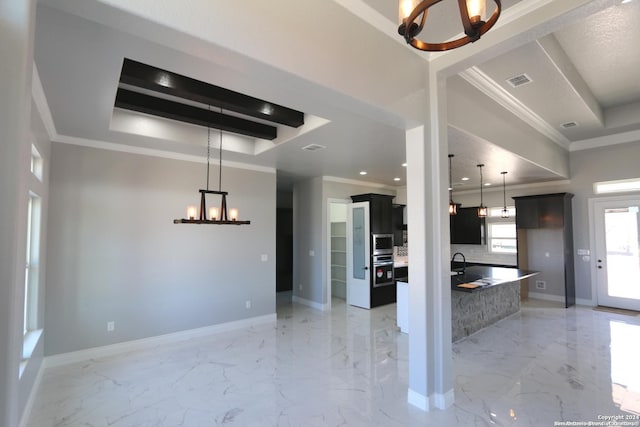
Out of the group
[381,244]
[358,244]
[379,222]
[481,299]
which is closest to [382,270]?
[381,244]

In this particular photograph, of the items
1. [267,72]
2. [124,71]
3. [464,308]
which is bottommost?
[464,308]

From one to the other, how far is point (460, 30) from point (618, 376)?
154 inches

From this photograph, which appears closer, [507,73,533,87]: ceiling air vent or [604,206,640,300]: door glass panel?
[507,73,533,87]: ceiling air vent

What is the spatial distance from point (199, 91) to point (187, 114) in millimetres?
715

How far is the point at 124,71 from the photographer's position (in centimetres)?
252

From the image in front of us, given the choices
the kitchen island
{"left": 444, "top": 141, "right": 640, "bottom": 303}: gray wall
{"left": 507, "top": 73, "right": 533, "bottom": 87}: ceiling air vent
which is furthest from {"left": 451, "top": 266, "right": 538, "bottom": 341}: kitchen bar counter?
{"left": 507, "top": 73, "right": 533, "bottom": 87}: ceiling air vent

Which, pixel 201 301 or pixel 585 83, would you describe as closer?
pixel 585 83

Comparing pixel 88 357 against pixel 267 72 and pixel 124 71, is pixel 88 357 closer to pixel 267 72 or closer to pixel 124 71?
pixel 124 71

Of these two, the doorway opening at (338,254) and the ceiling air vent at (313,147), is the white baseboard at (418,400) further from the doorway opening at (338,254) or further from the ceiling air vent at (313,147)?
the doorway opening at (338,254)

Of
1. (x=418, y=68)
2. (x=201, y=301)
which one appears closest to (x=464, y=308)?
(x=418, y=68)

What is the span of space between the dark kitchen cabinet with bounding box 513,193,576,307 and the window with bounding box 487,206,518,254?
36 cm

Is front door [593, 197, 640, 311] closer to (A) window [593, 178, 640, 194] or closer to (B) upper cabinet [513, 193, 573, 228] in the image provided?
(A) window [593, 178, 640, 194]

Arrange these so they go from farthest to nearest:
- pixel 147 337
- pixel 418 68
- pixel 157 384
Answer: pixel 147 337, pixel 157 384, pixel 418 68

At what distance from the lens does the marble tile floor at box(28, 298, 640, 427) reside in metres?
2.64
